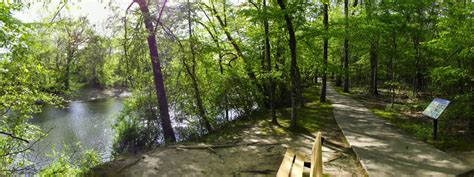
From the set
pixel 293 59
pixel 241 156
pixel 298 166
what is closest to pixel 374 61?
pixel 293 59

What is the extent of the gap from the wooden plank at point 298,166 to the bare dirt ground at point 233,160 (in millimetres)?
1090

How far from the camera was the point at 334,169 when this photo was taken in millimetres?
6852

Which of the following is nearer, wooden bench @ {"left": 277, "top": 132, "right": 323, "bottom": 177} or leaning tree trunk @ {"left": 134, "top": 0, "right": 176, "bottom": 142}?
wooden bench @ {"left": 277, "top": 132, "right": 323, "bottom": 177}

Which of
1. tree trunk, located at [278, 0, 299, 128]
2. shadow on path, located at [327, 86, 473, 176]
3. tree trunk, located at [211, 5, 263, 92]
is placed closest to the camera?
shadow on path, located at [327, 86, 473, 176]

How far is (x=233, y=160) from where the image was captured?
7793 millimetres

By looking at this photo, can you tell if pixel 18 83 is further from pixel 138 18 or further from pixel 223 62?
pixel 223 62

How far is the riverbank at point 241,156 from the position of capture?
712 centimetres

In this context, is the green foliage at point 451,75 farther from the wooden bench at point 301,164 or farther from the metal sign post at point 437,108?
the wooden bench at point 301,164

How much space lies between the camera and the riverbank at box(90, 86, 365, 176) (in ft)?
23.4

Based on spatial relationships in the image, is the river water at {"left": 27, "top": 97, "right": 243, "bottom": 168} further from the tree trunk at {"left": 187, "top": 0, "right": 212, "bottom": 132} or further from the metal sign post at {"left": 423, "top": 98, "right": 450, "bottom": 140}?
the metal sign post at {"left": 423, "top": 98, "right": 450, "bottom": 140}

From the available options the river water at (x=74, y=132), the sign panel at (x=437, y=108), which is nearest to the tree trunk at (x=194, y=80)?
the river water at (x=74, y=132)

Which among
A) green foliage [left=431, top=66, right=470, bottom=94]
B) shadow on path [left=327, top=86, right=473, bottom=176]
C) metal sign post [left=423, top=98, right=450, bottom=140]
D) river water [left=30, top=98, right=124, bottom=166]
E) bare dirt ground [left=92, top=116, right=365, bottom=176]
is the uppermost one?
green foliage [left=431, top=66, right=470, bottom=94]

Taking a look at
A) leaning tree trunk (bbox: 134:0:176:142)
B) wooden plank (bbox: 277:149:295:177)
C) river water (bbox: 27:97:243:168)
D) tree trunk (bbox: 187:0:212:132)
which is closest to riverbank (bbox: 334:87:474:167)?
wooden plank (bbox: 277:149:295:177)

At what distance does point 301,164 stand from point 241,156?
2799 mm
